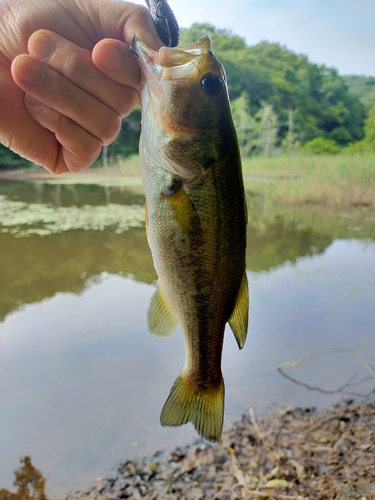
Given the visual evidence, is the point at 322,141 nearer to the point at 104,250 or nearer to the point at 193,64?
the point at 104,250

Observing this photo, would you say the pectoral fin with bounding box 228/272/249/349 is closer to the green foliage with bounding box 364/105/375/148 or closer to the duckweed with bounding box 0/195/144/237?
the duckweed with bounding box 0/195/144/237

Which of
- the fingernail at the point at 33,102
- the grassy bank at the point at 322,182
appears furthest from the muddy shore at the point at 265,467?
the grassy bank at the point at 322,182

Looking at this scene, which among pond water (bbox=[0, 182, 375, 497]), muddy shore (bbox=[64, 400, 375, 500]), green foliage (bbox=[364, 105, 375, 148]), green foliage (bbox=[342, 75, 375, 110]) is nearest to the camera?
muddy shore (bbox=[64, 400, 375, 500])

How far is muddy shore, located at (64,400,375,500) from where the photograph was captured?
2.03 meters

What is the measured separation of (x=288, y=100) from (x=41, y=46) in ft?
38.4

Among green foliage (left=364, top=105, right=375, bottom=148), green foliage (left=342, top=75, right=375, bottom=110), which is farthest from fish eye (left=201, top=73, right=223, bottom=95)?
green foliage (left=342, top=75, right=375, bottom=110)

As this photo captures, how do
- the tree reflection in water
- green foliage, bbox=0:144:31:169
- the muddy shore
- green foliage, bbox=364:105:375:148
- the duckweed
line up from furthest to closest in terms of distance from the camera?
green foliage, bbox=364:105:375:148 < green foliage, bbox=0:144:31:169 < the duckweed < the tree reflection in water < the muddy shore

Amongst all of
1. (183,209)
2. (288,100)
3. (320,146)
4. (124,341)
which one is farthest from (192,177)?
(288,100)

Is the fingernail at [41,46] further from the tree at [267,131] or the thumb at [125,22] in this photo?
the tree at [267,131]

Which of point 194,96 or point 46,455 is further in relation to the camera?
point 46,455

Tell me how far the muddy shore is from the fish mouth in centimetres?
193

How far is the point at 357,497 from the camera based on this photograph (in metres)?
1.92

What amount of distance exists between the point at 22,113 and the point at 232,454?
201cm

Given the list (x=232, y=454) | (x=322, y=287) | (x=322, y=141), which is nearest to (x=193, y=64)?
(x=232, y=454)
